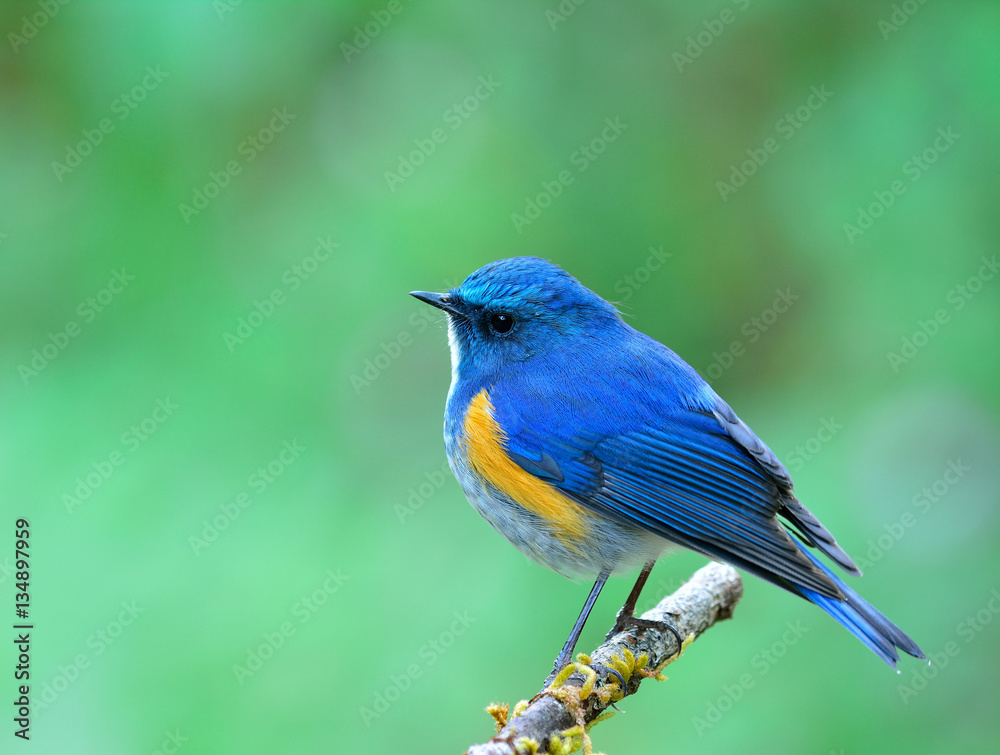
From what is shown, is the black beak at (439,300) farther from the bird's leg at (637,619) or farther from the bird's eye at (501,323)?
the bird's leg at (637,619)

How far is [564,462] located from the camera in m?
2.87

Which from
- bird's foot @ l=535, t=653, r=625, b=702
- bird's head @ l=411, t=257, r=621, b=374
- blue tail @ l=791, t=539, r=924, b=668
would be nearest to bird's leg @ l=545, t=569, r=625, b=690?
bird's foot @ l=535, t=653, r=625, b=702

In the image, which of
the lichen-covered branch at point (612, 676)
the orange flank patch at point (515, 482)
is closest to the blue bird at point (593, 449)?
the orange flank patch at point (515, 482)

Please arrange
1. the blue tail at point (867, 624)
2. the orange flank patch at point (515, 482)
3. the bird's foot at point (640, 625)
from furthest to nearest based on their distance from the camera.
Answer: the bird's foot at point (640, 625) < the orange flank patch at point (515, 482) < the blue tail at point (867, 624)

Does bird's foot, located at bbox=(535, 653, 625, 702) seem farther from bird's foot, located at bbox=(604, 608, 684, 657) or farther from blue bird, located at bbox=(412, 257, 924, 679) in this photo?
bird's foot, located at bbox=(604, 608, 684, 657)

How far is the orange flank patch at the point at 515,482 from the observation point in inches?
111

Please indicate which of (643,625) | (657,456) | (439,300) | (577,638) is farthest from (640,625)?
(439,300)

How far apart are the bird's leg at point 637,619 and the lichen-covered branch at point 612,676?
0.02 metres

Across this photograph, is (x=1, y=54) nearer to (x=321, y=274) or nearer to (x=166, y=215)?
(x=166, y=215)

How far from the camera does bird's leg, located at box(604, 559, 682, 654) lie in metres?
3.04

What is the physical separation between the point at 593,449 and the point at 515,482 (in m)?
0.25

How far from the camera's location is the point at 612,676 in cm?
269

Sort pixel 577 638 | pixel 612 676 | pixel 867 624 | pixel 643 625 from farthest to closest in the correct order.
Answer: pixel 643 625 < pixel 577 638 < pixel 612 676 < pixel 867 624

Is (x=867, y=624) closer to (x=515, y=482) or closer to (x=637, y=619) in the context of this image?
(x=637, y=619)
